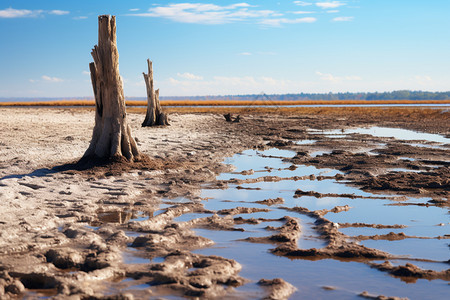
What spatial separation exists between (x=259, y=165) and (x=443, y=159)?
212 inches

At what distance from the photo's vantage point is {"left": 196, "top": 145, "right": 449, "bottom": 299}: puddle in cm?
476

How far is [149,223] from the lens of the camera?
22.7 feet

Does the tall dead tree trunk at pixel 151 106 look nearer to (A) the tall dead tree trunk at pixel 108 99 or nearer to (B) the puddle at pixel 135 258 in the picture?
(A) the tall dead tree trunk at pixel 108 99

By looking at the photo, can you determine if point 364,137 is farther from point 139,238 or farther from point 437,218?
point 139,238

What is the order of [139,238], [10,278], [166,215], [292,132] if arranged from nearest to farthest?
[10,278], [139,238], [166,215], [292,132]

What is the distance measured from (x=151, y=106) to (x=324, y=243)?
62.9 feet

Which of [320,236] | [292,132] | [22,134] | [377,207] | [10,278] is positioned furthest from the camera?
[292,132]

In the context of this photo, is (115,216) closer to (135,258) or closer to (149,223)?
(149,223)

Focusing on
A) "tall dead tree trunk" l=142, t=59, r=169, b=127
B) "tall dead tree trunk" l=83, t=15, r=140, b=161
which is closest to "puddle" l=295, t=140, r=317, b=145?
"tall dead tree trunk" l=142, t=59, r=169, b=127

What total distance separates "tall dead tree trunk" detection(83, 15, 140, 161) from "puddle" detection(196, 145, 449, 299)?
2.99 metres

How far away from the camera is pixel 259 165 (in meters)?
13.2

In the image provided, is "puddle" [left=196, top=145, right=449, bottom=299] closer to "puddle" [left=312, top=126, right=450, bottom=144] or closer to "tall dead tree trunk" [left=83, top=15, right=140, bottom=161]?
"tall dead tree trunk" [left=83, top=15, right=140, bottom=161]

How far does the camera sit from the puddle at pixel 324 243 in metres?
4.76

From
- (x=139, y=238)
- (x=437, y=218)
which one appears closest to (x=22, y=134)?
(x=139, y=238)
